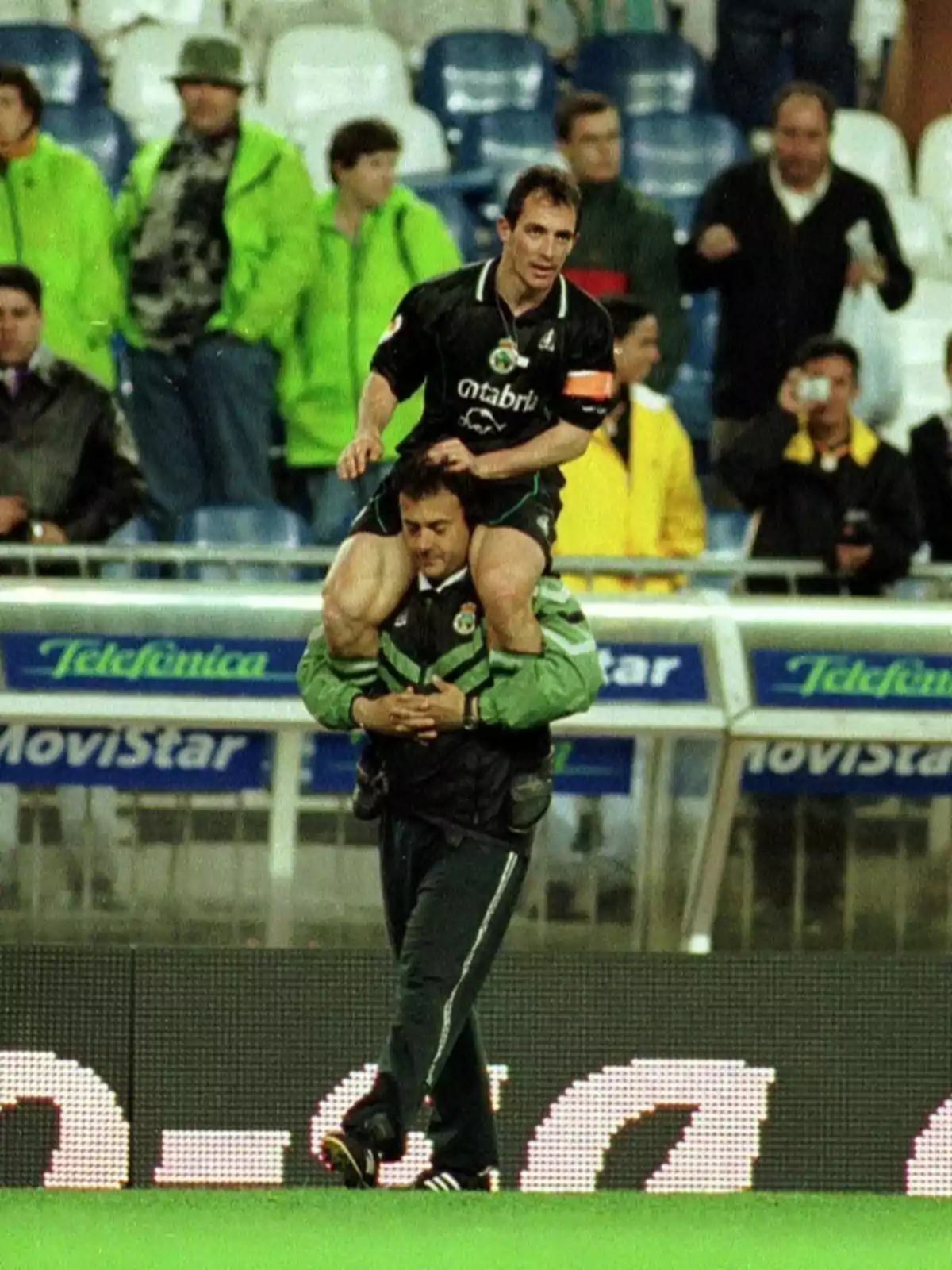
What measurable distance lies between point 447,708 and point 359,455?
51 centimetres

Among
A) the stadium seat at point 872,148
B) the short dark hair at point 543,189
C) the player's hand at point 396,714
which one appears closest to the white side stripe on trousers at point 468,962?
the player's hand at point 396,714

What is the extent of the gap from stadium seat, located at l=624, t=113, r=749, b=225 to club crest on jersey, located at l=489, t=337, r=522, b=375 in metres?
6.20

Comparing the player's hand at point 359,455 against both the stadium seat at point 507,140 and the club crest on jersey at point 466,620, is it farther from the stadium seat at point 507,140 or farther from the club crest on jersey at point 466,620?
the stadium seat at point 507,140

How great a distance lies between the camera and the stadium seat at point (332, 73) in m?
12.3

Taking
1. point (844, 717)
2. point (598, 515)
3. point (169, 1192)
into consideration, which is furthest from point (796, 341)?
point (169, 1192)

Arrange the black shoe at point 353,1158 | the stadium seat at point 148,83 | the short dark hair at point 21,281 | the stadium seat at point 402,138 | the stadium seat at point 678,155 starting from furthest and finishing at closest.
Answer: the stadium seat at point 148,83 → the stadium seat at point 678,155 → the stadium seat at point 402,138 → the short dark hair at point 21,281 → the black shoe at point 353,1158

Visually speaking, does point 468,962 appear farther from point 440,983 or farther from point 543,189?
point 543,189

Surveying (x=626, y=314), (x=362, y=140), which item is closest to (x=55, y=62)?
(x=362, y=140)

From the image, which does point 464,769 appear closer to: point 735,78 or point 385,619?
point 385,619

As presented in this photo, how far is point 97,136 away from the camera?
36.9 feet

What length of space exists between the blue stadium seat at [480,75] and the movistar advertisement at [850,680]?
4995 mm

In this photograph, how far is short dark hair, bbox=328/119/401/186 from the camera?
9.22 metres

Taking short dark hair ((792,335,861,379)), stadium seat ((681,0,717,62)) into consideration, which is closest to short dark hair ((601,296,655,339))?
short dark hair ((792,335,861,379))

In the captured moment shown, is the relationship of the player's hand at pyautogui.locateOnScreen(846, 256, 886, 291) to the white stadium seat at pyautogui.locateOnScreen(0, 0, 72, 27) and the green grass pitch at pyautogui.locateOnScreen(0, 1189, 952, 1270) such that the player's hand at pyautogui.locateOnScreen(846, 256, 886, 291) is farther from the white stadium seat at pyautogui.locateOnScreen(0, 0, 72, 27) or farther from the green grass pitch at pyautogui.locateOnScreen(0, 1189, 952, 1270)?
the green grass pitch at pyautogui.locateOnScreen(0, 1189, 952, 1270)
